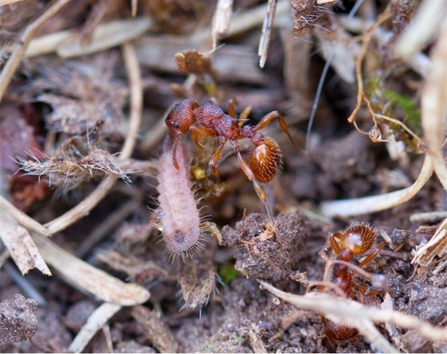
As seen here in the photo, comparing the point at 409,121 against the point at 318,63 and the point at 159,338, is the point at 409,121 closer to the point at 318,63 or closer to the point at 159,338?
the point at 318,63

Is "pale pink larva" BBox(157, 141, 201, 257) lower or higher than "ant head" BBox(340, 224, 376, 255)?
higher

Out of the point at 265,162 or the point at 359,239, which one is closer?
the point at 359,239

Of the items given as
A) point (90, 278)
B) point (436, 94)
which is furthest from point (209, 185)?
point (436, 94)

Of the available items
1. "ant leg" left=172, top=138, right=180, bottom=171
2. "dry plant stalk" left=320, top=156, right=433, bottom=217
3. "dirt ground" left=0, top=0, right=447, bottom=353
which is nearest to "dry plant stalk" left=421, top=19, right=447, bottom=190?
"dirt ground" left=0, top=0, right=447, bottom=353

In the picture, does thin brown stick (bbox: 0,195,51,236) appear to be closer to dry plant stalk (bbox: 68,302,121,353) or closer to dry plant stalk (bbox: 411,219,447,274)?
dry plant stalk (bbox: 68,302,121,353)

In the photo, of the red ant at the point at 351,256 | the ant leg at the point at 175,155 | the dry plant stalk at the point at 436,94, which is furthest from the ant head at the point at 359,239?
the ant leg at the point at 175,155

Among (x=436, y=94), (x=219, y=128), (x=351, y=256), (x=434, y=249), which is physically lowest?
(x=351, y=256)

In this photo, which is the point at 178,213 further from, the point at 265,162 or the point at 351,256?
the point at 351,256
